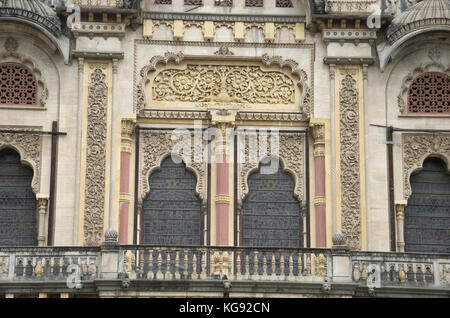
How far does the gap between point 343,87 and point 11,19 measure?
7.00 m

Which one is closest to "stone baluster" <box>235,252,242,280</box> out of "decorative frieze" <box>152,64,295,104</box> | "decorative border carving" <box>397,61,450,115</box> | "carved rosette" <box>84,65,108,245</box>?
"carved rosette" <box>84,65,108,245</box>

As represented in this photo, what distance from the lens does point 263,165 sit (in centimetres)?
2945

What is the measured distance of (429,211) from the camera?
29.3 metres

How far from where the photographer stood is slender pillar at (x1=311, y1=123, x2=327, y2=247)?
28672mm

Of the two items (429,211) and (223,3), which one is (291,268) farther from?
(223,3)

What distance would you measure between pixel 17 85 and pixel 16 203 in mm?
2498

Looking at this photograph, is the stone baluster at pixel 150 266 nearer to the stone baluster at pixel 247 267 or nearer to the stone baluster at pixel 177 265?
the stone baluster at pixel 177 265

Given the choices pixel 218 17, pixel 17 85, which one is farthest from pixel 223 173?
pixel 17 85

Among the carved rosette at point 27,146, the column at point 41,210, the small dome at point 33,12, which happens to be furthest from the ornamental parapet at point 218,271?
the small dome at point 33,12

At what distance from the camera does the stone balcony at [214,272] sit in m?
25.5

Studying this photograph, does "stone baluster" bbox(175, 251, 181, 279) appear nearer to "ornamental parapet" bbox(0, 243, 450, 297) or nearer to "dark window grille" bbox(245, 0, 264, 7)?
"ornamental parapet" bbox(0, 243, 450, 297)

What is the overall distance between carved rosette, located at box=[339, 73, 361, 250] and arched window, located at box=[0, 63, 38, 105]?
6424 millimetres

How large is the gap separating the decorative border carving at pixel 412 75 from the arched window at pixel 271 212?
2861 millimetres
